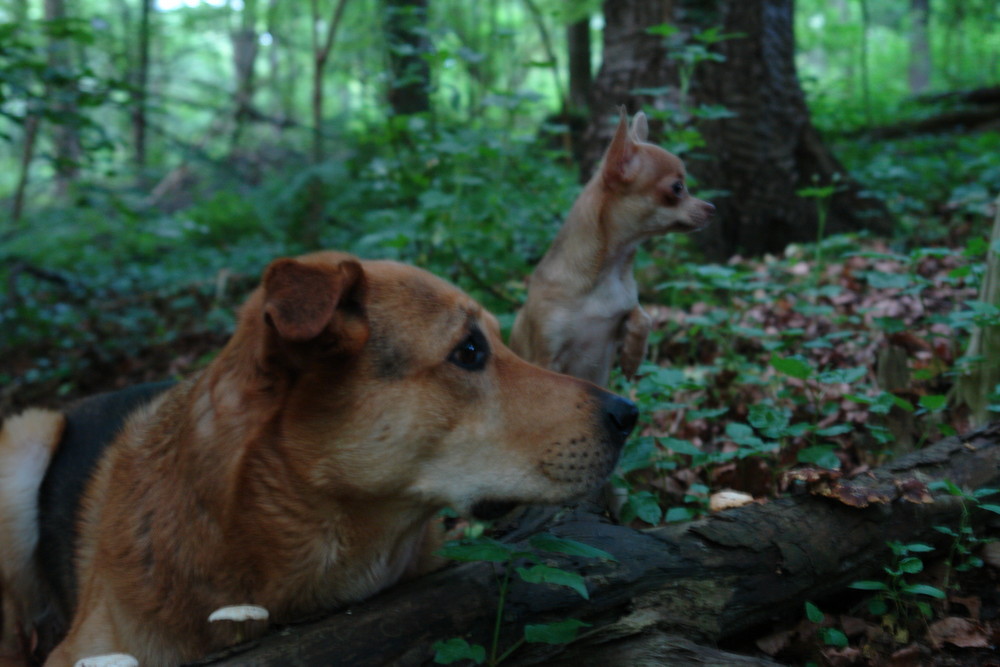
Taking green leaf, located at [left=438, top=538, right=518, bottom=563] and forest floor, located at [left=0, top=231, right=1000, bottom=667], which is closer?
green leaf, located at [left=438, top=538, right=518, bottom=563]

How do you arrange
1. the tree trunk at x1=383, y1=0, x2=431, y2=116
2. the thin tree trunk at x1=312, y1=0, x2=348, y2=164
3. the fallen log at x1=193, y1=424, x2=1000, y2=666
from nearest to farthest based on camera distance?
the fallen log at x1=193, y1=424, x2=1000, y2=666 < the tree trunk at x1=383, y1=0, x2=431, y2=116 < the thin tree trunk at x1=312, y1=0, x2=348, y2=164

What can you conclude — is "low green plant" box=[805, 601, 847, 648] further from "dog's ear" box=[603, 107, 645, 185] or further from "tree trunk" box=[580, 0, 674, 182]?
"tree trunk" box=[580, 0, 674, 182]

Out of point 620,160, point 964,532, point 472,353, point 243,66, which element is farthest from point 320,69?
point 243,66

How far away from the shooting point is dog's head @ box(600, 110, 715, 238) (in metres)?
3.96

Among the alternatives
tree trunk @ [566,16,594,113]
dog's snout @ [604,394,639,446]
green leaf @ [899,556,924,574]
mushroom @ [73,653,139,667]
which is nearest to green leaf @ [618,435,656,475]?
dog's snout @ [604,394,639,446]

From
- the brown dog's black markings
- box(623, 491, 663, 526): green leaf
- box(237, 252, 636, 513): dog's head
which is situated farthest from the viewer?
the brown dog's black markings

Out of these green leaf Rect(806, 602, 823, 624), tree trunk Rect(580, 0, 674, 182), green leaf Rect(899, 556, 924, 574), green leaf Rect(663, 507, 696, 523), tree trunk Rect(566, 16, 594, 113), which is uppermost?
tree trunk Rect(566, 16, 594, 113)

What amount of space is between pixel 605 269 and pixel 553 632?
211 cm

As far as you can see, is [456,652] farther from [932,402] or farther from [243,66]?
[243,66]

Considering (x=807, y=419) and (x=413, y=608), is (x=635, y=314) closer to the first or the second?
(x=807, y=419)

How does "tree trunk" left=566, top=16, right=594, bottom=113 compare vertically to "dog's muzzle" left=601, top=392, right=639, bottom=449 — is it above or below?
above

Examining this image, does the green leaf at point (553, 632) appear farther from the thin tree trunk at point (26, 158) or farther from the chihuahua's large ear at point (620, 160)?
the thin tree trunk at point (26, 158)

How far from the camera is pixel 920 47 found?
63.6 feet

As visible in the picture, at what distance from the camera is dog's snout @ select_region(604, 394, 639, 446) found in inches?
100
